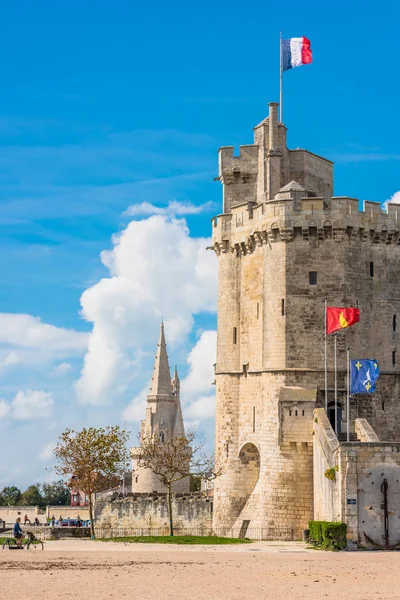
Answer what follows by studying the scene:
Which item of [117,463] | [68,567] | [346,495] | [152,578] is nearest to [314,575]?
[152,578]

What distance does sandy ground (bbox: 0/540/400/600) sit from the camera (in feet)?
75.1

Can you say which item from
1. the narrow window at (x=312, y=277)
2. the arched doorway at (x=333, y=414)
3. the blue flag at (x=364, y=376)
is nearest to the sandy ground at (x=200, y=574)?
the blue flag at (x=364, y=376)

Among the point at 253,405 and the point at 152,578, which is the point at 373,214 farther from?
the point at 152,578

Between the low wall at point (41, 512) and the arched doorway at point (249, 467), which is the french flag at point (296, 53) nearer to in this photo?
the arched doorway at point (249, 467)

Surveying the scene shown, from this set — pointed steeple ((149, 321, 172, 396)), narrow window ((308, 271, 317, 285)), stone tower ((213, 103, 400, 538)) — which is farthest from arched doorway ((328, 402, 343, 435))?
pointed steeple ((149, 321, 172, 396))

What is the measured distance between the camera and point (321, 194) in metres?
56.2

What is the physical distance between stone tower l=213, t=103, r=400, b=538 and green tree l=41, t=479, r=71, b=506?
125 meters

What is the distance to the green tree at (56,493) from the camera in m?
172

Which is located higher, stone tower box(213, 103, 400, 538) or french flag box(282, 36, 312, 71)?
french flag box(282, 36, 312, 71)

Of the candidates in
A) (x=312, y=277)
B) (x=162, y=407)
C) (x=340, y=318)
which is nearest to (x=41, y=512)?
(x=162, y=407)

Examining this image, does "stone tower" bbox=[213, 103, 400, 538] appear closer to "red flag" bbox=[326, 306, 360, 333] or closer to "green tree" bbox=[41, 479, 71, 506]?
"red flag" bbox=[326, 306, 360, 333]

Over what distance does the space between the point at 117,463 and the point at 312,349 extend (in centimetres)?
1810

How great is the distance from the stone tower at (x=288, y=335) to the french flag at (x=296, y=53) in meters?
2.58

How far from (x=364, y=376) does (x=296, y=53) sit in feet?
57.3
